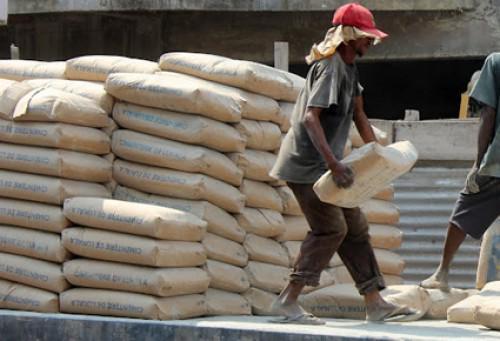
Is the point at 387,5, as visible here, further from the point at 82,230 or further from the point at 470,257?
the point at 82,230

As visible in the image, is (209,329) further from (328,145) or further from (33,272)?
(33,272)

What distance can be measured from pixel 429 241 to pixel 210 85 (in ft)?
12.8

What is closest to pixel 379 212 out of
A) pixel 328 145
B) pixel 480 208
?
pixel 480 208

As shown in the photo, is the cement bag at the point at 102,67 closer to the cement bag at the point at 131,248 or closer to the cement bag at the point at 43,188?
the cement bag at the point at 43,188

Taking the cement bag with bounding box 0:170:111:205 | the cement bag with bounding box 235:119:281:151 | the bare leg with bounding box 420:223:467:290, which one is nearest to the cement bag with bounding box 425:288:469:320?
A: the bare leg with bounding box 420:223:467:290

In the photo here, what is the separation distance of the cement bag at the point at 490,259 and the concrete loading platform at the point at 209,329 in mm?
826

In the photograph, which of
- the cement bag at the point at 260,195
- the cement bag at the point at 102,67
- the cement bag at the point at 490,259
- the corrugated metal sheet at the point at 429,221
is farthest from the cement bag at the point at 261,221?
the corrugated metal sheet at the point at 429,221

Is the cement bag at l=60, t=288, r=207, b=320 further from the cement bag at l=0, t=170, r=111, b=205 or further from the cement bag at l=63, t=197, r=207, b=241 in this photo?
the cement bag at l=0, t=170, r=111, b=205

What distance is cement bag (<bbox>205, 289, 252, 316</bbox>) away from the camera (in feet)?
20.8

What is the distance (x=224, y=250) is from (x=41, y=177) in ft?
3.30

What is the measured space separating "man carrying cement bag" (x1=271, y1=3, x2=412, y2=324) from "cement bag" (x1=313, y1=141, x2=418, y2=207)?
0.14 metres

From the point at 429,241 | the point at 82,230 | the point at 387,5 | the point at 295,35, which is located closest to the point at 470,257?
the point at 429,241

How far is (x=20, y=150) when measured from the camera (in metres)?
6.61

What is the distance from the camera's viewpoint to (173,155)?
6445 millimetres
